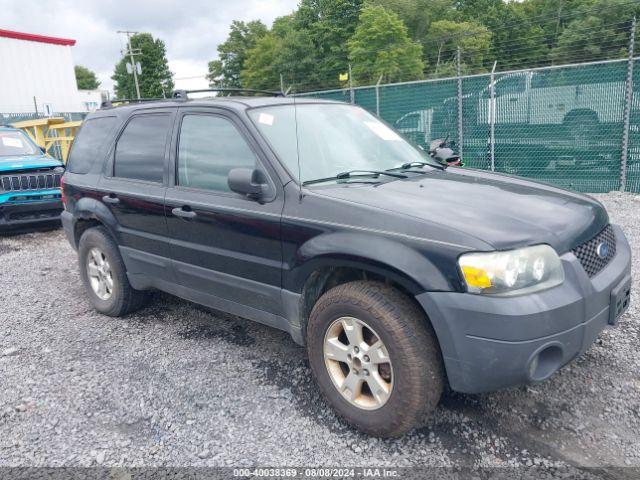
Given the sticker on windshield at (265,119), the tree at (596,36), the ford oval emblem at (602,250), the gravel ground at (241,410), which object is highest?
the tree at (596,36)

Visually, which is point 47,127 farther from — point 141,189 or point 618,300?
point 618,300

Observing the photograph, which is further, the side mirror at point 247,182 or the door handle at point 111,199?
the door handle at point 111,199

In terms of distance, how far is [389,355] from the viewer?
2.66m

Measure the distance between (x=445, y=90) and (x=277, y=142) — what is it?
7755 millimetres

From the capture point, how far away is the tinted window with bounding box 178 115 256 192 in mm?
3490

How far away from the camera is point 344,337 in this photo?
9.79ft

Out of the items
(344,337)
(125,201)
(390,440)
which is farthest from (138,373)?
(390,440)

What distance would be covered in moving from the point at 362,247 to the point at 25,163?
307 inches

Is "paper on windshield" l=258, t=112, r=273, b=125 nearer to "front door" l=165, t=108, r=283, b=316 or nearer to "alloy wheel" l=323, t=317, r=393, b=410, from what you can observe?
"front door" l=165, t=108, r=283, b=316

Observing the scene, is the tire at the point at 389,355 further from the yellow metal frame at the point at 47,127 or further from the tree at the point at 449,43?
the tree at the point at 449,43

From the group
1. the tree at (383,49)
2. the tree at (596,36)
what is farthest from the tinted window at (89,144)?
the tree at (383,49)

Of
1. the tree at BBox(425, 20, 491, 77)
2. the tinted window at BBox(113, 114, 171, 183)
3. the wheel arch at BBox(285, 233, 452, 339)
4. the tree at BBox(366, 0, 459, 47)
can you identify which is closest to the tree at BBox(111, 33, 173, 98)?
the tree at BBox(366, 0, 459, 47)

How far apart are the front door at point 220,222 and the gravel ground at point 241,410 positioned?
0.52 m

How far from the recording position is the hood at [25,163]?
833 cm
